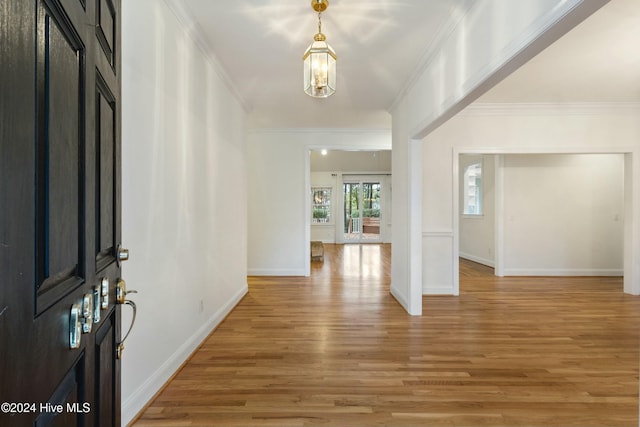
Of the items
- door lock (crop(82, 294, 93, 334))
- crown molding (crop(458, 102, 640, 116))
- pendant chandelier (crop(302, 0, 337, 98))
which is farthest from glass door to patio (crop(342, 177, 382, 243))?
door lock (crop(82, 294, 93, 334))

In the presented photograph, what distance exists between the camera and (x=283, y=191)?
5867 mm

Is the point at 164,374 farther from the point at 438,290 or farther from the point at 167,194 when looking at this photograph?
the point at 438,290

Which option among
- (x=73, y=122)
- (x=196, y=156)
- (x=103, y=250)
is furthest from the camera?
(x=196, y=156)

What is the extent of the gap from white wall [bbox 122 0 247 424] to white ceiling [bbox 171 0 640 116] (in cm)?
39

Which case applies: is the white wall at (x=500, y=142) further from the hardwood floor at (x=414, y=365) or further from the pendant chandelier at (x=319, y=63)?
the pendant chandelier at (x=319, y=63)

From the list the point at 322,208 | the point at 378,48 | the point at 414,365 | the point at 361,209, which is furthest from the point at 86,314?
the point at 361,209

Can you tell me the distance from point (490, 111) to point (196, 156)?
4.05 metres

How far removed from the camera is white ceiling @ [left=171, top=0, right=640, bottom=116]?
2322 mm

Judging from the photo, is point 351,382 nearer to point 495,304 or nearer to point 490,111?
point 495,304

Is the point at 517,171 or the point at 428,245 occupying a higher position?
the point at 517,171

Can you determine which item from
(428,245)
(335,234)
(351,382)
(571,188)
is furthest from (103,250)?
(335,234)

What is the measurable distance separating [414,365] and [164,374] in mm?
1853

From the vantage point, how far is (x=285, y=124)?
5535mm

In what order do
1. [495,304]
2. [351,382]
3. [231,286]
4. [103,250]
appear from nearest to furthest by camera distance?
[103,250] → [351,382] → [231,286] → [495,304]
